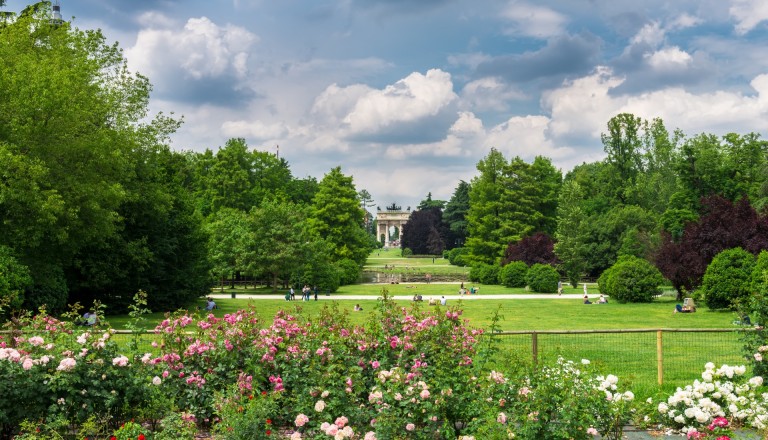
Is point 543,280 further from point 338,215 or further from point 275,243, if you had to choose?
point 338,215

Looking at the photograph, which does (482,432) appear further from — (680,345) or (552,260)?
(552,260)

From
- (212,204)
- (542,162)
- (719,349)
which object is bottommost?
(719,349)

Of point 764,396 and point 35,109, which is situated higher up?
point 35,109

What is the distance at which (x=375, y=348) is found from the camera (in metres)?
8.69

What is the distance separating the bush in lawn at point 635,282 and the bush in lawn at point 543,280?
29.3 feet

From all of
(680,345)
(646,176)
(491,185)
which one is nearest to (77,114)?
(680,345)

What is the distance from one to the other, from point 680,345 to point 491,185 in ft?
158

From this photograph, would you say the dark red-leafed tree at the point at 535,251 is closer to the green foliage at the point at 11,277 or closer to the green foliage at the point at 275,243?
the green foliage at the point at 275,243

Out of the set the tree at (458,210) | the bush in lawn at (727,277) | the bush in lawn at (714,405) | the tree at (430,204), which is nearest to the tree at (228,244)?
the bush in lawn at (727,277)

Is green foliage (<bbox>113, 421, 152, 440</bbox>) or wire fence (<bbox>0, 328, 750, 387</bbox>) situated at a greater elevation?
green foliage (<bbox>113, 421, 152, 440</bbox>)

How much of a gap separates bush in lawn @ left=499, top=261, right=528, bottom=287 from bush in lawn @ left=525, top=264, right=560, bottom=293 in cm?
329

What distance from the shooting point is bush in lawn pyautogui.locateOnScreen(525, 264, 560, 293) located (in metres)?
45.4

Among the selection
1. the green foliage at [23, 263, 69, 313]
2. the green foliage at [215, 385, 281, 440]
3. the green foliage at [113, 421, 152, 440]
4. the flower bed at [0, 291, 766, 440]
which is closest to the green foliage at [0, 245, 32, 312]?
the green foliage at [23, 263, 69, 313]

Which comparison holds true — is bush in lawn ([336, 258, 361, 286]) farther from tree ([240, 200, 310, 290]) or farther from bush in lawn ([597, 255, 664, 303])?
bush in lawn ([597, 255, 664, 303])
